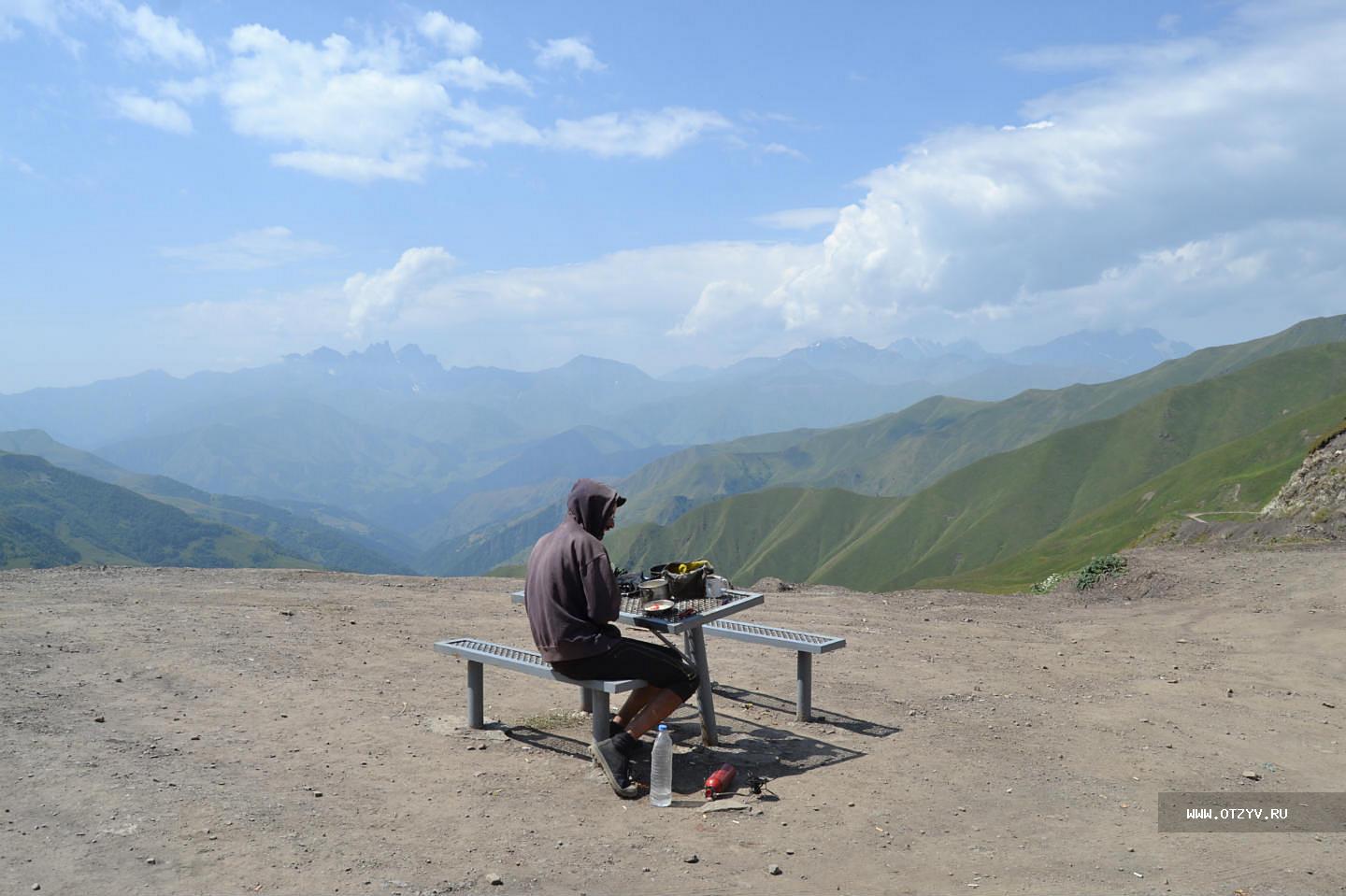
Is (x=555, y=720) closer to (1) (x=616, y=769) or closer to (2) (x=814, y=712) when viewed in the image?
(1) (x=616, y=769)

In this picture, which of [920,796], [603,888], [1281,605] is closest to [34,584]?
[603,888]

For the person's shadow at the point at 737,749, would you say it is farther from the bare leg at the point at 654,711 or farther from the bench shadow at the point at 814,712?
the bare leg at the point at 654,711

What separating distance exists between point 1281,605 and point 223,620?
19337mm

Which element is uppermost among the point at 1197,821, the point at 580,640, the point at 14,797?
the point at 580,640

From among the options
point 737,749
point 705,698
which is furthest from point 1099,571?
point 705,698

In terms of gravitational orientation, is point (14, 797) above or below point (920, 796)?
above

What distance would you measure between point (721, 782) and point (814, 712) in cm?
317

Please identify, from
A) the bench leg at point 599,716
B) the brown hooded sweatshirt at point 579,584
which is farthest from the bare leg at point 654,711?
the brown hooded sweatshirt at point 579,584

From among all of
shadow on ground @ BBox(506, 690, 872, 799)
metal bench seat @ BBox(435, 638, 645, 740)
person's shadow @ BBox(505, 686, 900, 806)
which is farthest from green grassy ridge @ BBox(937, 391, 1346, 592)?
metal bench seat @ BBox(435, 638, 645, 740)

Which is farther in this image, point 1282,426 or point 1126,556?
point 1282,426

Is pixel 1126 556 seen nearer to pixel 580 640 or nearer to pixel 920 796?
pixel 920 796

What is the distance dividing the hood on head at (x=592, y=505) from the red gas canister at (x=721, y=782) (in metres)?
2.45

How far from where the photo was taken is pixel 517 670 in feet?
30.5

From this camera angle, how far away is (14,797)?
731 centimetres
